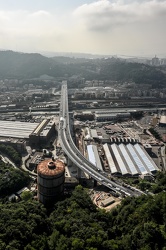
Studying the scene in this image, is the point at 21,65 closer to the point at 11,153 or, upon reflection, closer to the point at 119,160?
the point at 11,153

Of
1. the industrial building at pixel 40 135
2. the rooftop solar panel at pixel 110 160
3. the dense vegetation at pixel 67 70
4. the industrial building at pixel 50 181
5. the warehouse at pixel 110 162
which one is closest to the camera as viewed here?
the industrial building at pixel 50 181

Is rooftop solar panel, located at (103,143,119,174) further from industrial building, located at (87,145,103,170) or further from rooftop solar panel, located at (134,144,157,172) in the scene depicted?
rooftop solar panel, located at (134,144,157,172)

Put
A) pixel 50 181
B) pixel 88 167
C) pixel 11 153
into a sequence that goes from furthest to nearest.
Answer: pixel 11 153 → pixel 88 167 → pixel 50 181

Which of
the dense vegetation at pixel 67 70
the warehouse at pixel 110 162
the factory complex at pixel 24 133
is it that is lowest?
the warehouse at pixel 110 162

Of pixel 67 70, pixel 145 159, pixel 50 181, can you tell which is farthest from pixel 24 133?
pixel 67 70

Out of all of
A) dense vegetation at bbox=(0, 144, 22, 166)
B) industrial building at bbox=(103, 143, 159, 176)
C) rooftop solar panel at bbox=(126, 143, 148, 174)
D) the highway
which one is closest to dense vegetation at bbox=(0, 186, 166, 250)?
the highway

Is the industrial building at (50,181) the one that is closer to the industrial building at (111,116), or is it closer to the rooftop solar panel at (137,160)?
the rooftop solar panel at (137,160)

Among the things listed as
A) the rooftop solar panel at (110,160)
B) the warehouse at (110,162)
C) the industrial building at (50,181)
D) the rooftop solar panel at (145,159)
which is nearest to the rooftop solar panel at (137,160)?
the rooftop solar panel at (145,159)
